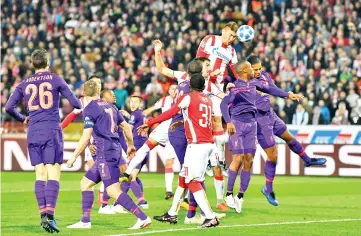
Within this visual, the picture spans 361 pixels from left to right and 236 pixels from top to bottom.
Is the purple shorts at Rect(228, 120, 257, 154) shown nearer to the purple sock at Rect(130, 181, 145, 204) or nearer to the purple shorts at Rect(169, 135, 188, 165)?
the purple shorts at Rect(169, 135, 188, 165)

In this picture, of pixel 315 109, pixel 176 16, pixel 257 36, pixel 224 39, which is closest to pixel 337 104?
pixel 315 109

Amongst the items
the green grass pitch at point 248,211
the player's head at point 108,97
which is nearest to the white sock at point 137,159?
the green grass pitch at point 248,211

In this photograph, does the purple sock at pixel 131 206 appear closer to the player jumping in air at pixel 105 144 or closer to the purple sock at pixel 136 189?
the player jumping in air at pixel 105 144

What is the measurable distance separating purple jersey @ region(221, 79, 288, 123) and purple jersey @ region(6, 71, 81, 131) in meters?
3.42

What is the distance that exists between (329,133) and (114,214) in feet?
35.9

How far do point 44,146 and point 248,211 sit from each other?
4422 millimetres

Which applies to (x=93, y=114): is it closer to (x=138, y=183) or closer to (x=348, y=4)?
(x=138, y=183)

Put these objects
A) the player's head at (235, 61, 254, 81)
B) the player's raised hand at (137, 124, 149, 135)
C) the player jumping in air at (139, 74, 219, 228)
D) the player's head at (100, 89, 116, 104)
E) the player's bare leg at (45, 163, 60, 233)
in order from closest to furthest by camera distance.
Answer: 1. the player's raised hand at (137, 124, 149, 135)
2. the player's bare leg at (45, 163, 60, 233)
3. the player jumping in air at (139, 74, 219, 228)
4. the player's head at (100, 89, 116, 104)
5. the player's head at (235, 61, 254, 81)

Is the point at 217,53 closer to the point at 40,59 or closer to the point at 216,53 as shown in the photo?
the point at 216,53

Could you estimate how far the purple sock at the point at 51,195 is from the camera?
14.2m

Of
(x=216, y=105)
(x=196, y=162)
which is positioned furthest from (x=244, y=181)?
(x=196, y=162)

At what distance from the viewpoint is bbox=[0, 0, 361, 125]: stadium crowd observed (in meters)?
29.6

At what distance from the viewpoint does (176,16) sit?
3556 cm

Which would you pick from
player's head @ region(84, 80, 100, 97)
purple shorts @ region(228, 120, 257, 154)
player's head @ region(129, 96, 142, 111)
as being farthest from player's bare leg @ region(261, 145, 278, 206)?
player's head @ region(84, 80, 100, 97)
